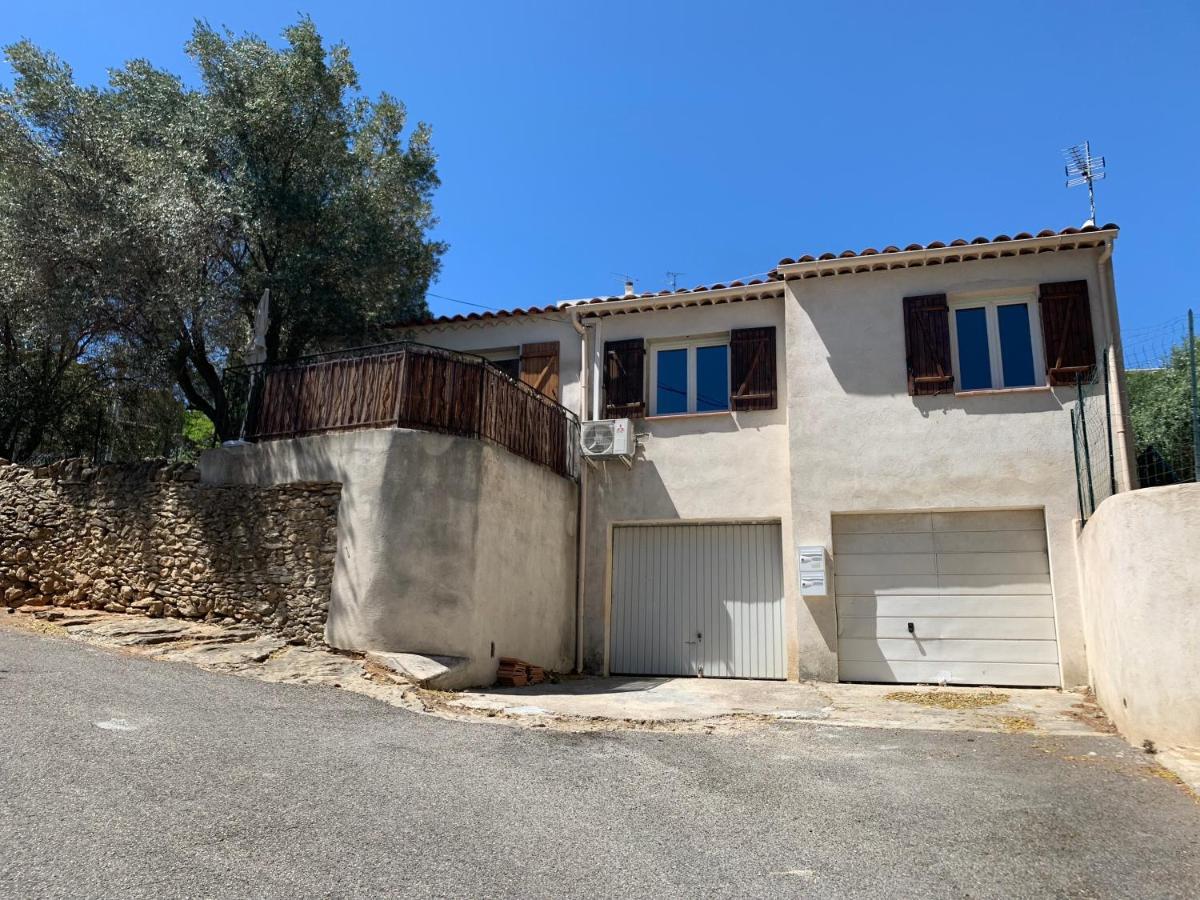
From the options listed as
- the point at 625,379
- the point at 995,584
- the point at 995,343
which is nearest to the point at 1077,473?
the point at 995,584

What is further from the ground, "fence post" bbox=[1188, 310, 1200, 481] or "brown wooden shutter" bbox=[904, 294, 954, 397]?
"brown wooden shutter" bbox=[904, 294, 954, 397]

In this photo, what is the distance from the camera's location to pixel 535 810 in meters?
4.36

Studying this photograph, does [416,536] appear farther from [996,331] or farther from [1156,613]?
[996,331]

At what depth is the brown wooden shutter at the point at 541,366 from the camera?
12812mm

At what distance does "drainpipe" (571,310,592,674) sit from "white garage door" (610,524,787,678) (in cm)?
48

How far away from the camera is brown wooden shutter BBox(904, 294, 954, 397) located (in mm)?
10680

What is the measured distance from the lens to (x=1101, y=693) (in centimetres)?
802

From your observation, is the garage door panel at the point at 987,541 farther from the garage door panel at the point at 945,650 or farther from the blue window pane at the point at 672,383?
the blue window pane at the point at 672,383

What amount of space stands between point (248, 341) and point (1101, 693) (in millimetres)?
12406

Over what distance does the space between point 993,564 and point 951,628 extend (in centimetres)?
99

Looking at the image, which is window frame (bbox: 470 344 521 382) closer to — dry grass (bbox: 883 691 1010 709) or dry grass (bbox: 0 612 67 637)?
dry grass (bbox: 0 612 67 637)

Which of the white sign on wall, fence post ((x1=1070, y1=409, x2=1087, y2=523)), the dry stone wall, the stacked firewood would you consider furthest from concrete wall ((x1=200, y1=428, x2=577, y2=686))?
fence post ((x1=1070, y1=409, x2=1087, y2=523))

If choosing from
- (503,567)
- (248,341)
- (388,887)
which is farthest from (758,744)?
(248,341)

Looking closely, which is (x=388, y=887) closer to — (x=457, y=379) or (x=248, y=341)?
(x=457, y=379)
